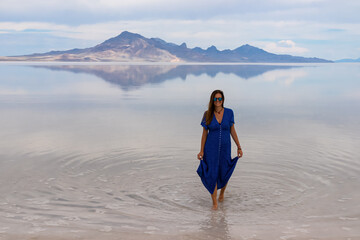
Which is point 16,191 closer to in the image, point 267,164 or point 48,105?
point 267,164

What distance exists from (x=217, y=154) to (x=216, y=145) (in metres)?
0.14

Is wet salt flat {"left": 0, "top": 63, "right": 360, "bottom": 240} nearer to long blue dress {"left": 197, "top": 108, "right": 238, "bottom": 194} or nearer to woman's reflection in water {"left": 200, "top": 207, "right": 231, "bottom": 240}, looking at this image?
woman's reflection in water {"left": 200, "top": 207, "right": 231, "bottom": 240}

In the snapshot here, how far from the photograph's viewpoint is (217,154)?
19.8 ft

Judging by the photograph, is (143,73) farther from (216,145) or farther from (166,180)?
(216,145)

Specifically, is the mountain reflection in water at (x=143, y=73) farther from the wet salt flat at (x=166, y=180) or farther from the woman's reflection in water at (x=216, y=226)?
the woman's reflection in water at (x=216, y=226)

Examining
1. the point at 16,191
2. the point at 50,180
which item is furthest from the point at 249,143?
the point at 16,191

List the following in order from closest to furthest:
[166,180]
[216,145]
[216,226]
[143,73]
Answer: [216,226], [216,145], [166,180], [143,73]

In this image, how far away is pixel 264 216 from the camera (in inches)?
225

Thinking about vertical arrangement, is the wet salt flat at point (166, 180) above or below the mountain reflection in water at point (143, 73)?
below

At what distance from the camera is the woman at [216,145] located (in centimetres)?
587

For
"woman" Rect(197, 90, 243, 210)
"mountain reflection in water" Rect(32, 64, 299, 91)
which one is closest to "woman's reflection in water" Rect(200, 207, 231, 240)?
"woman" Rect(197, 90, 243, 210)

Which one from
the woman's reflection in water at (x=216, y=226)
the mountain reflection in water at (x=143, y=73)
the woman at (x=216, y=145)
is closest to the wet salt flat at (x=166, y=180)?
the woman's reflection in water at (x=216, y=226)

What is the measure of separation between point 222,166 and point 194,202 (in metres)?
0.69

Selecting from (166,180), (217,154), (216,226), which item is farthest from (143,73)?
→ (216,226)
